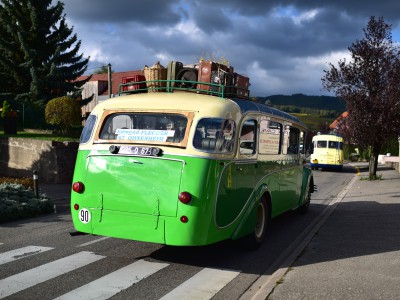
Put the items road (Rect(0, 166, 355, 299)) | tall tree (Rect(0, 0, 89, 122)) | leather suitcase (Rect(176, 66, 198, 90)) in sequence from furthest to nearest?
tall tree (Rect(0, 0, 89, 122)) → leather suitcase (Rect(176, 66, 198, 90)) → road (Rect(0, 166, 355, 299))

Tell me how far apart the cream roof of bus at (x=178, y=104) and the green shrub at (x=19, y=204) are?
4.44m

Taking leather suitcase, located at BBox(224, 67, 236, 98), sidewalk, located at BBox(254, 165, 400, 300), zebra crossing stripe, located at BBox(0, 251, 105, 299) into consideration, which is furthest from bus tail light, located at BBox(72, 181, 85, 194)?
sidewalk, located at BBox(254, 165, 400, 300)

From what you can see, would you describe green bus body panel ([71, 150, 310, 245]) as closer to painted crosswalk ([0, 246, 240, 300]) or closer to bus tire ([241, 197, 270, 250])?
painted crosswalk ([0, 246, 240, 300])

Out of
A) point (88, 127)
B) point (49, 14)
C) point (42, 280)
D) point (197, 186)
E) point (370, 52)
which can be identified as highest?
point (49, 14)

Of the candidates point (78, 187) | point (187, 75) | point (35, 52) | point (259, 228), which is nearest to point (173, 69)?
point (187, 75)

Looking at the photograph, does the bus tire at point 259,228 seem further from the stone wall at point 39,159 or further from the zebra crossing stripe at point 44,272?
→ the stone wall at point 39,159

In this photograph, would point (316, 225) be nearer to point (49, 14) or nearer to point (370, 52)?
point (370, 52)

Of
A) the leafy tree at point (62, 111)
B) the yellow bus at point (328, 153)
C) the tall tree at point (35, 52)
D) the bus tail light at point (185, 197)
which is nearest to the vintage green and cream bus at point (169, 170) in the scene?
the bus tail light at point (185, 197)

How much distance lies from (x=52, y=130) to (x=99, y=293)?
20114mm

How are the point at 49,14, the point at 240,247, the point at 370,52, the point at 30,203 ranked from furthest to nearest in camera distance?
the point at 49,14 → the point at 370,52 → the point at 30,203 → the point at 240,247

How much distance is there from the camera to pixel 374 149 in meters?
23.5

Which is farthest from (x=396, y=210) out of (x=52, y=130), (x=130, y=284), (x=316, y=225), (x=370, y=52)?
(x=52, y=130)

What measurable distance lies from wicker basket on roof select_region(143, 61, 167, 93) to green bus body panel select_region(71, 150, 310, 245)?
5.69 ft

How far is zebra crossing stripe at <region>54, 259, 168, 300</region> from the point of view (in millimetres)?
5148
